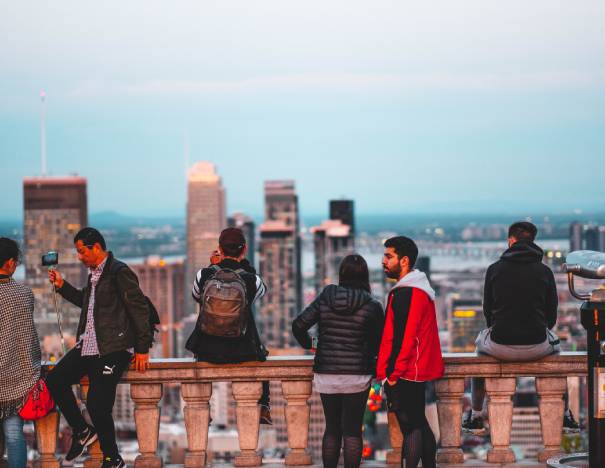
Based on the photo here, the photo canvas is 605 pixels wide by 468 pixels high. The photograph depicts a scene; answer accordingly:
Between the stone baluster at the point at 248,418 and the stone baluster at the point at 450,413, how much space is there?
142cm

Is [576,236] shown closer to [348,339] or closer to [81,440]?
[348,339]

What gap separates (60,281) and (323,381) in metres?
A: 2.13

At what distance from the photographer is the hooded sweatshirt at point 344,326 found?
8977 mm

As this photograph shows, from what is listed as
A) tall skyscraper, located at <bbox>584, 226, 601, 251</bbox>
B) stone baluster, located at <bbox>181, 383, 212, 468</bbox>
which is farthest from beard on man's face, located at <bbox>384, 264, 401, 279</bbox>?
tall skyscraper, located at <bbox>584, 226, 601, 251</bbox>

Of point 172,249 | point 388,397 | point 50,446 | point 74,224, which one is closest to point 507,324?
point 388,397

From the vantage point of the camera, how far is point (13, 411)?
934 cm

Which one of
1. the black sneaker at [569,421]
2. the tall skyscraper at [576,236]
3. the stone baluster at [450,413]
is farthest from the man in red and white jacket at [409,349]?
the tall skyscraper at [576,236]

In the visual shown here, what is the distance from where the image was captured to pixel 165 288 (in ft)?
589

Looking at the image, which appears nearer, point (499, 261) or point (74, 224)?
point (499, 261)

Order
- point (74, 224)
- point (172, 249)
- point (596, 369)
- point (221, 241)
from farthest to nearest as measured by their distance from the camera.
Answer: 1. point (172, 249)
2. point (74, 224)
3. point (221, 241)
4. point (596, 369)

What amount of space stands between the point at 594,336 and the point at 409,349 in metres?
1.32

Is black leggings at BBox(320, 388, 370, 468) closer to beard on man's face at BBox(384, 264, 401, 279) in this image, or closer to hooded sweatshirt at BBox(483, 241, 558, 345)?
beard on man's face at BBox(384, 264, 401, 279)

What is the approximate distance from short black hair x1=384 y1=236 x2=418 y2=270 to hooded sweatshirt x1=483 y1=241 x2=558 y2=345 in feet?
2.29

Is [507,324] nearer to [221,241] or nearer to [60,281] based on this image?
[221,241]
